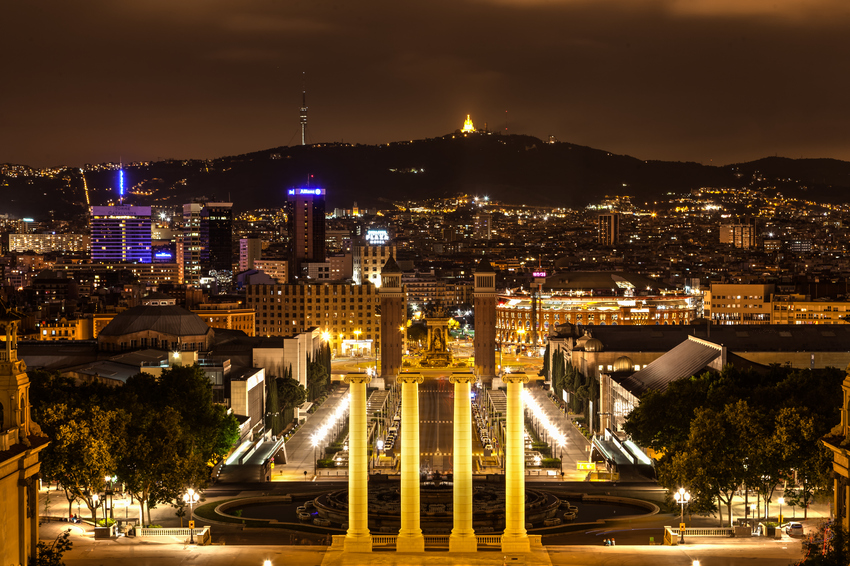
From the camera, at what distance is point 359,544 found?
168 ft

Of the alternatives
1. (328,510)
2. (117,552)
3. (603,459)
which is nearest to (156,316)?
(603,459)

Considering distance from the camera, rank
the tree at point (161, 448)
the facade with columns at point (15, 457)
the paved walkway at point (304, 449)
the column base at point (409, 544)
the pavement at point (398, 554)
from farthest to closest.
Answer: the paved walkway at point (304, 449)
the tree at point (161, 448)
the column base at point (409, 544)
the pavement at point (398, 554)
the facade with columns at point (15, 457)

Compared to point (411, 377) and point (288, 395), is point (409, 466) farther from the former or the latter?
point (288, 395)

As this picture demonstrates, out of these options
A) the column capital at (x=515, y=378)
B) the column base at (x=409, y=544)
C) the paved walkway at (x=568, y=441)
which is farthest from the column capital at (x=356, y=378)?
the paved walkway at (x=568, y=441)

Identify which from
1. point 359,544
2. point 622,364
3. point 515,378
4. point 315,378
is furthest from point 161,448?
point 315,378

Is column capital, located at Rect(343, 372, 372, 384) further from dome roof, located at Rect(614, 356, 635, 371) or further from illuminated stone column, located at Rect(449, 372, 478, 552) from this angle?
dome roof, located at Rect(614, 356, 635, 371)

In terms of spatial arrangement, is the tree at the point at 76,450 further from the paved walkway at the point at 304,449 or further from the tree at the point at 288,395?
the tree at the point at 288,395

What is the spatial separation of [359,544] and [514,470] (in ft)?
23.4

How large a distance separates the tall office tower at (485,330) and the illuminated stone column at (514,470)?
93456mm

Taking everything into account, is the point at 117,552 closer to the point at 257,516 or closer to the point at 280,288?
the point at 257,516

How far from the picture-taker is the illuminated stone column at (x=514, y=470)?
166 feet

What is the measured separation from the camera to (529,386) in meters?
133

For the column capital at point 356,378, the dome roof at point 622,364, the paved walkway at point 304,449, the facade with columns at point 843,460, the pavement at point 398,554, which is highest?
the column capital at point 356,378

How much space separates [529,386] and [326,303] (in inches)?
1960
